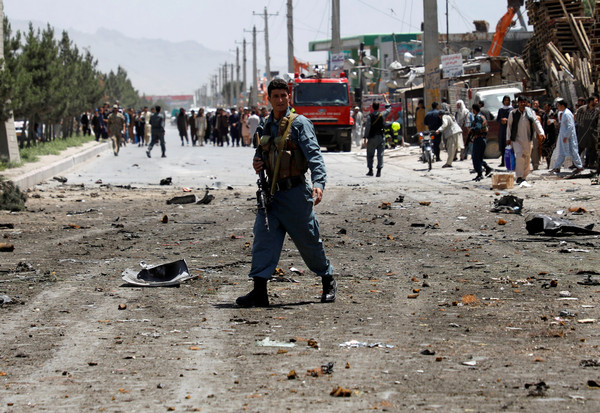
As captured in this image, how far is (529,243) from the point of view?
10695 millimetres

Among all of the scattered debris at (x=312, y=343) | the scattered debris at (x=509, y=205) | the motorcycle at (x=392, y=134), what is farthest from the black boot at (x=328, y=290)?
the motorcycle at (x=392, y=134)

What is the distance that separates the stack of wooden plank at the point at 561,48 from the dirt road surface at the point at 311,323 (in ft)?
49.7

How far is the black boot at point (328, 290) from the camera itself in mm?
7309

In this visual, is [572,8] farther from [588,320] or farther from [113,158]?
[588,320]

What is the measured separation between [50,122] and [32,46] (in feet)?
14.4

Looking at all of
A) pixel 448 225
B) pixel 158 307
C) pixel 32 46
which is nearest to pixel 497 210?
pixel 448 225

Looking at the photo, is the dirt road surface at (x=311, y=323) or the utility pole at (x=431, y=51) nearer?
the dirt road surface at (x=311, y=323)

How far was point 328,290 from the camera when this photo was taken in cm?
733

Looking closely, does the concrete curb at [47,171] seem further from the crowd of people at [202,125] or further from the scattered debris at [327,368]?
the scattered debris at [327,368]

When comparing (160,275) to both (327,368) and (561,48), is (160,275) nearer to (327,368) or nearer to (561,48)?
(327,368)

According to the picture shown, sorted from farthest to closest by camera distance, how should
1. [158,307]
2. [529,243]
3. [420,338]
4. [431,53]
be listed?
[431,53] < [529,243] < [158,307] < [420,338]

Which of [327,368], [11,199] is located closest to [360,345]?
[327,368]

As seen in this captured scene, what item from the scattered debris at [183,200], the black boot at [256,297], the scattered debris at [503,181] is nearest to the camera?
the black boot at [256,297]

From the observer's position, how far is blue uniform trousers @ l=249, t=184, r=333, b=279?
713cm
